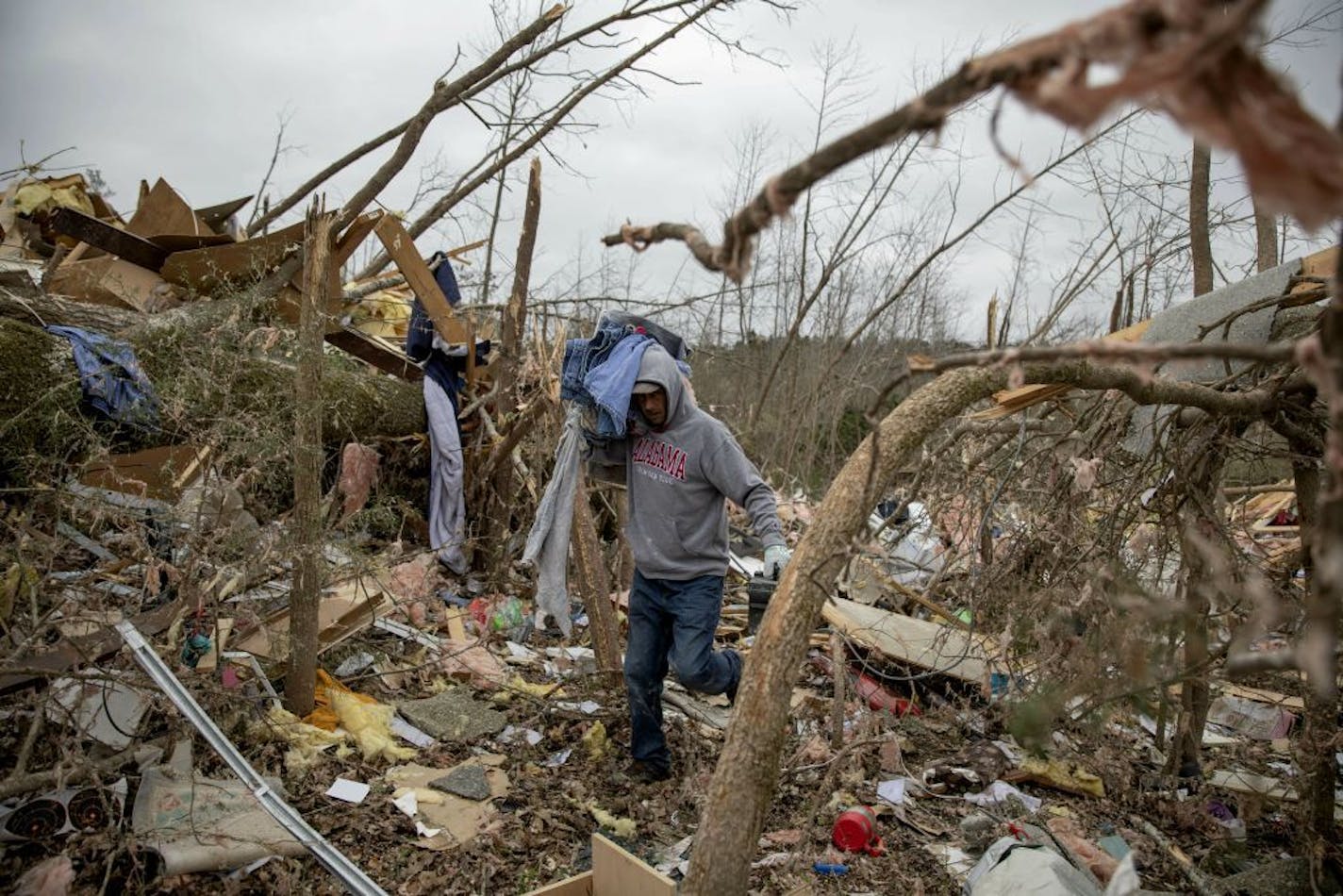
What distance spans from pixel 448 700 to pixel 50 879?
2.14 m

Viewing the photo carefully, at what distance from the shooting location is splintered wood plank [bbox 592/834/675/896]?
2.76 metres

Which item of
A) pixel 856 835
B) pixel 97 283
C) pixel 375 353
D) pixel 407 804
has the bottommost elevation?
pixel 407 804

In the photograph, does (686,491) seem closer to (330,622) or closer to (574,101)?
(330,622)

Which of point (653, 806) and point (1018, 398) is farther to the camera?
point (653, 806)

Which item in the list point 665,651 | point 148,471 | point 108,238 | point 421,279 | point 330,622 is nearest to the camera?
point 665,651

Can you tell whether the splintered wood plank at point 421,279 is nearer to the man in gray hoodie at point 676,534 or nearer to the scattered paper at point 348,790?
the man in gray hoodie at point 676,534

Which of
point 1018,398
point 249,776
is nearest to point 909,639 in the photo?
point 1018,398

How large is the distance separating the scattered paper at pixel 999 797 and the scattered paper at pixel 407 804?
8.21ft

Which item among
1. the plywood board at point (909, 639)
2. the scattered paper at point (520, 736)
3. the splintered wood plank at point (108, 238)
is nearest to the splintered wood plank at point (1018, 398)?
the plywood board at point (909, 639)

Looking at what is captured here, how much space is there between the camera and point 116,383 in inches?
187

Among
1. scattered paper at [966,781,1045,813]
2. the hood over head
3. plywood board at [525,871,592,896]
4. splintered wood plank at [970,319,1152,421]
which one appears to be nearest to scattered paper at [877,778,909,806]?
scattered paper at [966,781,1045,813]

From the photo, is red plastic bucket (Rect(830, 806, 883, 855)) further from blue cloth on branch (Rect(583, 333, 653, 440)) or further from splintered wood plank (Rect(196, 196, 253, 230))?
splintered wood plank (Rect(196, 196, 253, 230))

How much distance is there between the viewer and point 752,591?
177 inches

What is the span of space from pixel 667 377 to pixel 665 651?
1.28 m
